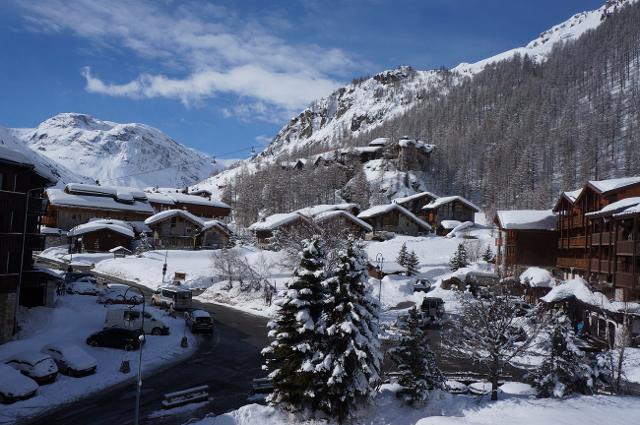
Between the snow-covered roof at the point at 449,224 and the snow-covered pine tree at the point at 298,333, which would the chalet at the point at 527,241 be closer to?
the snow-covered roof at the point at 449,224

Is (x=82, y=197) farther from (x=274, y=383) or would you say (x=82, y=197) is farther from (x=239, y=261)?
(x=274, y=383)

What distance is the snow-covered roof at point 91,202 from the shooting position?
267 ft

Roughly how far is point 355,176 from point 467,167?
4088 cm

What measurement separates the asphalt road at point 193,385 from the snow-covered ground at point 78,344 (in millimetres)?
928

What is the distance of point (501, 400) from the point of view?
18.8 m

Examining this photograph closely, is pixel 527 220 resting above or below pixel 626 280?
above

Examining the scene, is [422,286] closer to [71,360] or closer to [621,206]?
[621,206]

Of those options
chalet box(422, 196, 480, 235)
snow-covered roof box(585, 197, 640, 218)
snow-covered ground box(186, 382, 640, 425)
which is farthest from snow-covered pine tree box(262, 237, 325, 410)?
chalet box(422, 196, 480, 235)

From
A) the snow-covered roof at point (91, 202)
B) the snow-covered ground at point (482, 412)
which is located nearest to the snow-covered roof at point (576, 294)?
the snow-covered ground at point (482, 412)

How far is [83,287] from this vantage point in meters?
45.4

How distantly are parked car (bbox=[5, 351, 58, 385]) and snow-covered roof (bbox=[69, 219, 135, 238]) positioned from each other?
5327cm

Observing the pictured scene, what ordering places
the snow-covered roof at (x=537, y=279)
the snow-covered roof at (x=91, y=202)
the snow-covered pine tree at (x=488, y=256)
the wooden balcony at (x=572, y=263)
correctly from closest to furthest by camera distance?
1. the snow-covered roof at (x=537, y=279)
2. the wooden balcony at (x=572, y=263)
3. the snow-covered pine tree at (x=488, y=256)
4. the snow-covered roof at (x=91, y=202)

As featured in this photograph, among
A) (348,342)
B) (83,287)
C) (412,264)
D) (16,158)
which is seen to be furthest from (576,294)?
(83,287)

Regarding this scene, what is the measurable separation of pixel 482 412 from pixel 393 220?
6755 cm
